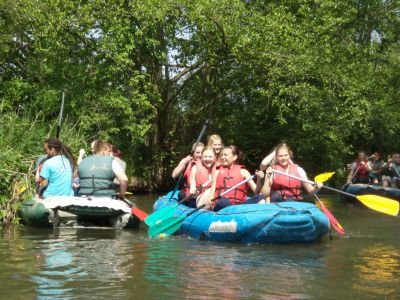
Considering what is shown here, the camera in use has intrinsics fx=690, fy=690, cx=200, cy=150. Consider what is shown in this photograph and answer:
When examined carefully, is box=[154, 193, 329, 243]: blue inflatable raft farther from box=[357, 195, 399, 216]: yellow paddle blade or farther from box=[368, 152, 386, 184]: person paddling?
box=[368, 152, 386, 184]: person paddling

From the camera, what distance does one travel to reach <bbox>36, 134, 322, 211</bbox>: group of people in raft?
337 inches

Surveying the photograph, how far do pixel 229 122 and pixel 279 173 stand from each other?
37.1ft

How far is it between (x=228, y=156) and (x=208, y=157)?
781 mm

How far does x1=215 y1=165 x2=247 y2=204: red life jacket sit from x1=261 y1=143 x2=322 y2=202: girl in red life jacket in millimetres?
289

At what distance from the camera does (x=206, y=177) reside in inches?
378

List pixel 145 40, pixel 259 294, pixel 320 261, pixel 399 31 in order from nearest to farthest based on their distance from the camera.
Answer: pixel 259 294 → pixel 320 261 → pixel 145 40 → pixel 399 31

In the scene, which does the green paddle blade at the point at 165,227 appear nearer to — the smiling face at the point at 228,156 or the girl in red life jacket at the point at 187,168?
the smiling face at the point at 228,156

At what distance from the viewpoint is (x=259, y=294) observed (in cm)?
538

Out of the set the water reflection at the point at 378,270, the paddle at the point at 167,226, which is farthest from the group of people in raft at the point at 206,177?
the water reflection at the point at 378,270

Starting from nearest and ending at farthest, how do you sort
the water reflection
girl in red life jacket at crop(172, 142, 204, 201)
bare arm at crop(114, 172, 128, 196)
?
1. the water reflection
2. bare arm at crop(114, 172, 128, 196)
3. girl in red life jacket at crop(172, 142, 204, 201)

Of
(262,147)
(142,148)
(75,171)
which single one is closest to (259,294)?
(75,171)

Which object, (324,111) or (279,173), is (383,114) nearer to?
(324,111)

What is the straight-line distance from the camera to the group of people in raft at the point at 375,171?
52.7ft

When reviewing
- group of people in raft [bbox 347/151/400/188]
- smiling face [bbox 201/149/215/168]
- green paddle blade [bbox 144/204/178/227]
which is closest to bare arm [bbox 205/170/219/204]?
green paddle blade [bbox 144/204/178/227]
